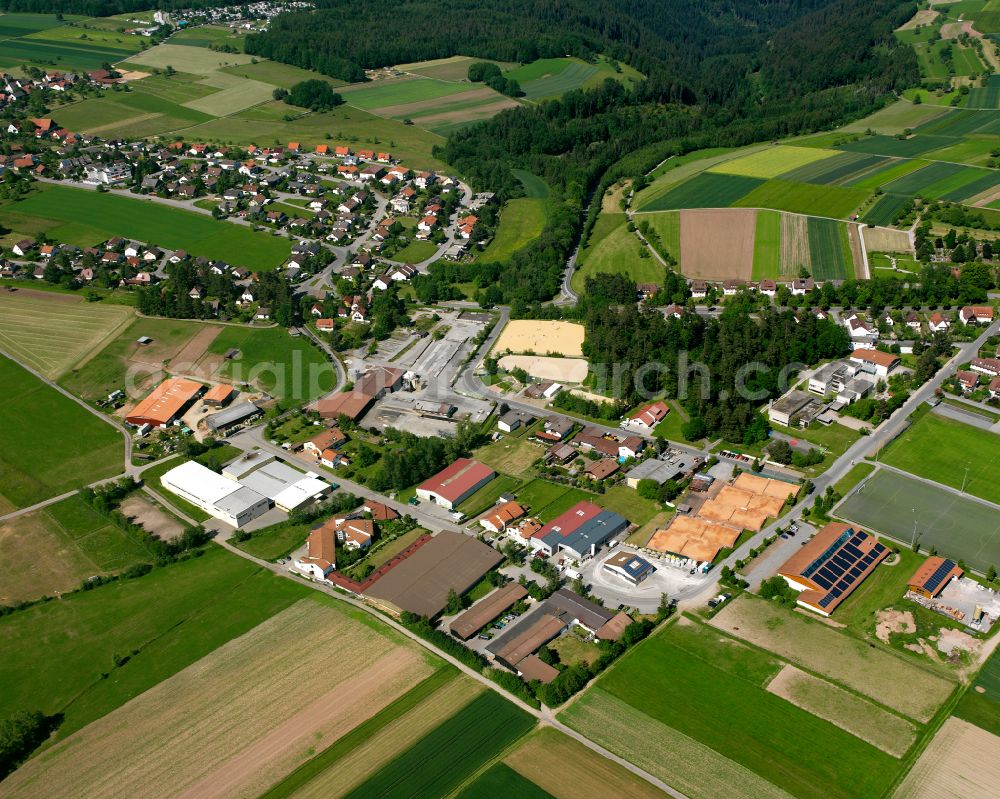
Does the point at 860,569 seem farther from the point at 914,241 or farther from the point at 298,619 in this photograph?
the point at 914,241

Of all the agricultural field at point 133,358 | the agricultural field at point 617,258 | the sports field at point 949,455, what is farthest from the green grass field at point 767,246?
the agricultural field at point 133,358

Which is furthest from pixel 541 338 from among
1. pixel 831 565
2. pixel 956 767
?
pixel 956 767

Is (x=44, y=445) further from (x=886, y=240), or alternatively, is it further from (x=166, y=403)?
(x=886, y=240)

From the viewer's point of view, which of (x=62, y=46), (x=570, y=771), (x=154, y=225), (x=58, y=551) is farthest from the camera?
(x=62, y=46)

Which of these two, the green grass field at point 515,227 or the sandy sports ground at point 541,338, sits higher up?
the green grass field at point 515,227

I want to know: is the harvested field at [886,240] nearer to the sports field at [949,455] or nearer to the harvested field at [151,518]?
the sports field at [949,455]
